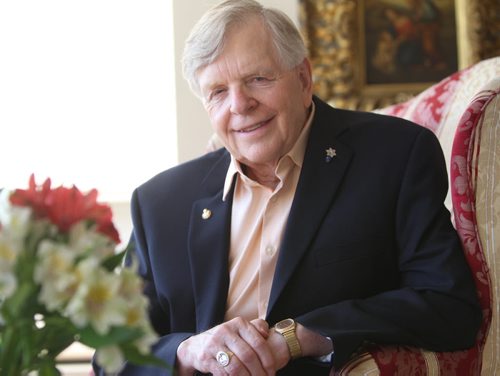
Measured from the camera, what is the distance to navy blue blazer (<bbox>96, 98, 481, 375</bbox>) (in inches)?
62.7

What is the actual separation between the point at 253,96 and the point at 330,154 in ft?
0.82

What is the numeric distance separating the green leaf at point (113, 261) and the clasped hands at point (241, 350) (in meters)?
0.72

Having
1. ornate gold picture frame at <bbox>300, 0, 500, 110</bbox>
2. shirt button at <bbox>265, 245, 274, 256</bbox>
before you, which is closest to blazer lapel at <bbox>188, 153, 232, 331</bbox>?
shirt button at <bbox>265, 245, 274, 256</bbox>

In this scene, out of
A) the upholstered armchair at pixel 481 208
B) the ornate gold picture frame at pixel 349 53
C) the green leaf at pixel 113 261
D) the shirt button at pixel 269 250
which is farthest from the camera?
the ornate gold picture frame at pixel 349 53

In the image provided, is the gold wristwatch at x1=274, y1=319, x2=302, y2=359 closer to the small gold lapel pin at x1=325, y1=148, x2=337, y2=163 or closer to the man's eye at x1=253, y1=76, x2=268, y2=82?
the small gold lapel pin at x1=325, y1=148, x2=337, y2=163

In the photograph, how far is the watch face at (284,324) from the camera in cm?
161

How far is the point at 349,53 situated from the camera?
3580 millimetres

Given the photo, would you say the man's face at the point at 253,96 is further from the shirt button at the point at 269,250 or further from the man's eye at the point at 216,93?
the shirt button at the point at 269,250

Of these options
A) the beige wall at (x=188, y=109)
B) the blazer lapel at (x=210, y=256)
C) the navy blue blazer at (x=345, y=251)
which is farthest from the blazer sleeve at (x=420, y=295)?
the beige wall at (x=188, y=109)

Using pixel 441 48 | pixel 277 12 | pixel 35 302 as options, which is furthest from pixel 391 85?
pixel 35 302

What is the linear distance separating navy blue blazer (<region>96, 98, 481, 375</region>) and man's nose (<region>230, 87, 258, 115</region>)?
186 millimetres

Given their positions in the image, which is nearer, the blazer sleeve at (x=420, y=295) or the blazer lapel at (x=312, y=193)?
the blazer sleeve at (x=420, y=295)

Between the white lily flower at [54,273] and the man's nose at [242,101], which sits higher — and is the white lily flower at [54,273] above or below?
below

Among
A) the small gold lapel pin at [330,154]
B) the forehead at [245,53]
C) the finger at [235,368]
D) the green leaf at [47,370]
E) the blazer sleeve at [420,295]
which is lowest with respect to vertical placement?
the finger at [235,368]
